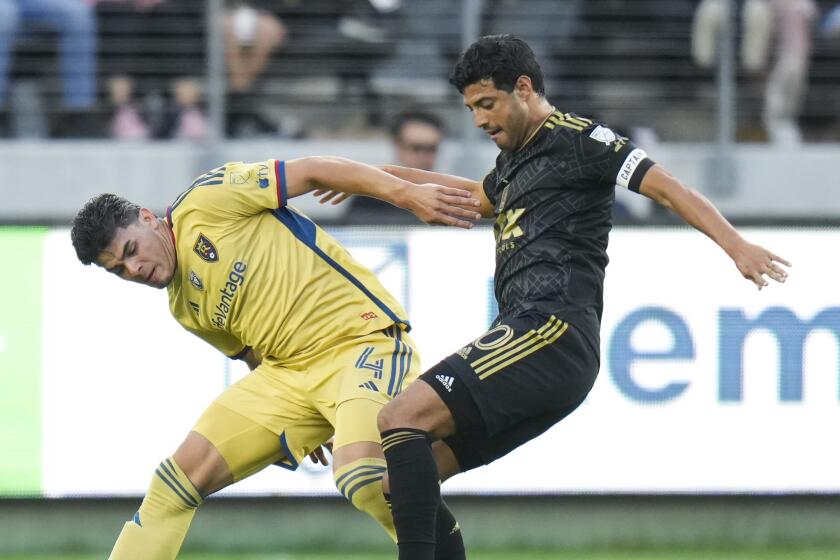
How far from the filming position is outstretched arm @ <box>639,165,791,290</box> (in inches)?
164

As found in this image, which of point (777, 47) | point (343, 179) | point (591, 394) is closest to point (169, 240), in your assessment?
point (343, 179)

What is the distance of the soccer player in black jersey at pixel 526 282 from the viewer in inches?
173

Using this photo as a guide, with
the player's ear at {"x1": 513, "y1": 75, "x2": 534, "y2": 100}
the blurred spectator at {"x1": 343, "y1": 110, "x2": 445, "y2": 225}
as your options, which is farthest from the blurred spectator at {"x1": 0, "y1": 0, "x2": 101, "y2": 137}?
the player's ear at {"x1": 513, "y1": 75, "x2": 534, "y2": 100}

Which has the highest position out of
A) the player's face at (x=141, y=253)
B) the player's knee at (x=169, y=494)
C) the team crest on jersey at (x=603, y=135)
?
the team crest on jersey at (x=603, y=135)

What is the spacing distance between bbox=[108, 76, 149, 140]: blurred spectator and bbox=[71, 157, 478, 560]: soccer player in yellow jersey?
14.0 ft

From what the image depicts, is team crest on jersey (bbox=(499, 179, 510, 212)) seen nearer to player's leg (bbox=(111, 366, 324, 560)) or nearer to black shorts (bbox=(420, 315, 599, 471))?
black shorts (bbox=(420, 315, 599, 471))

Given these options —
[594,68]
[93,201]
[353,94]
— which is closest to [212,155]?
[353,94]

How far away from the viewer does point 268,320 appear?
196 inches

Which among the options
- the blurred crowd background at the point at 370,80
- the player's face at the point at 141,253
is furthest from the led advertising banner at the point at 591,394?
the blurred crowd background at the point at 370,80

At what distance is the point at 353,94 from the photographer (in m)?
9.17

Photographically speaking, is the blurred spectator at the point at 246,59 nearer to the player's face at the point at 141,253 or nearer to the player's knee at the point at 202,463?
the player's face at the point at 141,253

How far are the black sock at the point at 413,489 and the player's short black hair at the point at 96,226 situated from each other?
1.20m

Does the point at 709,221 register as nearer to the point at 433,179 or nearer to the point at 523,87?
the point at 523,87

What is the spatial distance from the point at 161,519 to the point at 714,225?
2155mm
